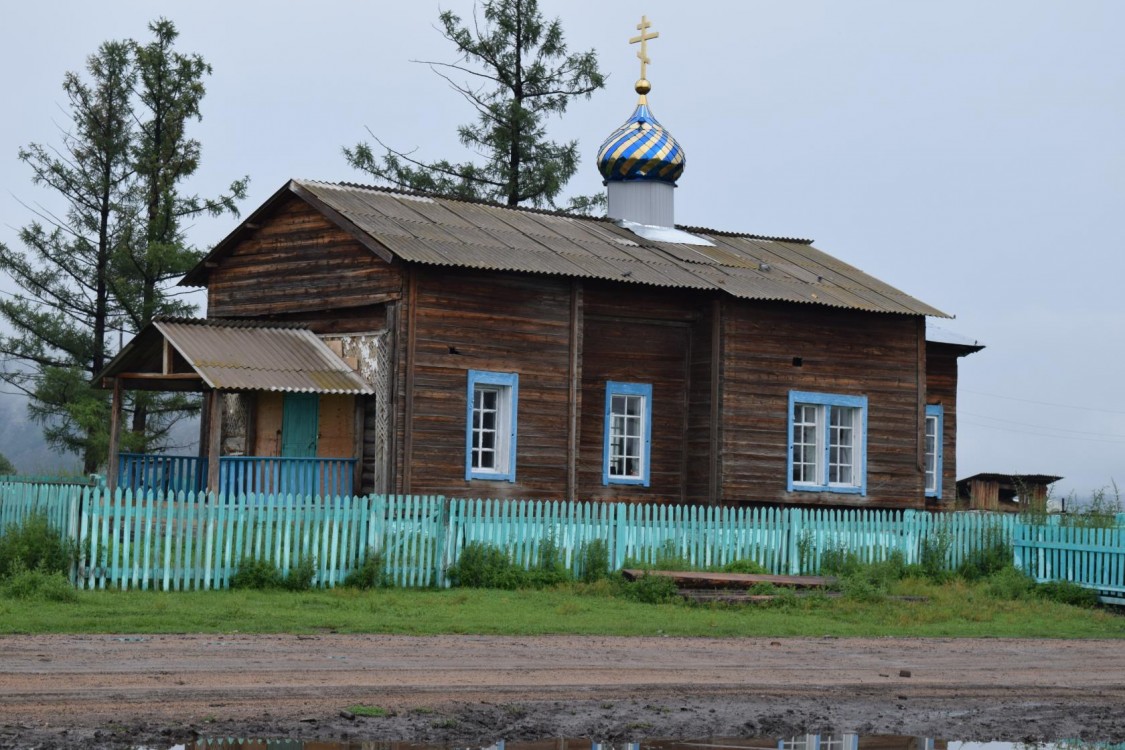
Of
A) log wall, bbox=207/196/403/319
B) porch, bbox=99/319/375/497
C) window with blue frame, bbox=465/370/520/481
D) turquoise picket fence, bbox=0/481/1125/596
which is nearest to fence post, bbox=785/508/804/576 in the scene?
turquoise picket fence, bbox=0/481/1125/596

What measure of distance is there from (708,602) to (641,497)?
6.49m

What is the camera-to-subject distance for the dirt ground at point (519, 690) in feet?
31.6

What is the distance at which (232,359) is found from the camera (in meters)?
20.9

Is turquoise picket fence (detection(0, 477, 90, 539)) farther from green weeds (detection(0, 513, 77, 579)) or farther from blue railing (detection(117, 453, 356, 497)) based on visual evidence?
blue railing (detection(117, 453, 356, 497))

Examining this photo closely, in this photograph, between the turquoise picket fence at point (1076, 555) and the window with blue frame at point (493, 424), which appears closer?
the turquoise picket fence at point (1076, 555)

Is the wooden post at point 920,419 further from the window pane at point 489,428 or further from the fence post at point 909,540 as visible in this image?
the window pane at point 489,428

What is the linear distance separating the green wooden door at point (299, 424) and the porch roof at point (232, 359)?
3.18ft

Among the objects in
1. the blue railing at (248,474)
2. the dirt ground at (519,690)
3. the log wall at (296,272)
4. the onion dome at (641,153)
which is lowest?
the dirt ground at (519,690)

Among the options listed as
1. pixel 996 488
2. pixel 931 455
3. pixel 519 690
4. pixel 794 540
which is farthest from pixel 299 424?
pixel 996 488

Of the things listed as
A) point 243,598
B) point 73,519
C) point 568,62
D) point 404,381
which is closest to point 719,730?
point 243,598

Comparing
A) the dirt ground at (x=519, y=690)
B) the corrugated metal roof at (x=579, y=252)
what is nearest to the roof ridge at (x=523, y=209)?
the corrugated metal roof at (x=579, y=252)

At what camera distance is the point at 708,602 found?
17938 mm

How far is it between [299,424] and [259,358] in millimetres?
2175

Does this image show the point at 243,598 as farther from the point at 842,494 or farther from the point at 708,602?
the point at 842,494
